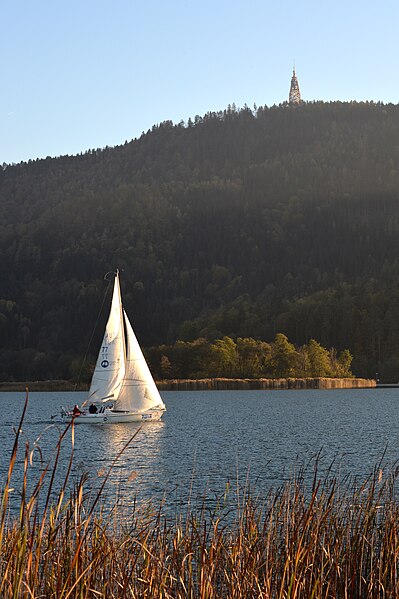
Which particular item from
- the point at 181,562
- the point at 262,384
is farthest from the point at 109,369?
the point at 262,384

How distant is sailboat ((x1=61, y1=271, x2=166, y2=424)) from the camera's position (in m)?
59.9

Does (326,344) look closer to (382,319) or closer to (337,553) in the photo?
(382,319)

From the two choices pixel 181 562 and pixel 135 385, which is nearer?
pixel 181 562

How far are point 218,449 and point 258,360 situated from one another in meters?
100.0

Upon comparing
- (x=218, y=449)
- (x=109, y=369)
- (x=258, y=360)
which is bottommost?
(x=218, y=449)

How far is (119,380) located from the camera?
60.1 metres

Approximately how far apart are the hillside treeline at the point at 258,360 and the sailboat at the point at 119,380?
3268 inches

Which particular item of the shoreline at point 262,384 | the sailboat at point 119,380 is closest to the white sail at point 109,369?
the sailboat at point 119,380

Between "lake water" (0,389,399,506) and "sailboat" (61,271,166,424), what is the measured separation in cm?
108

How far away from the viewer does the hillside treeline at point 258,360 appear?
144 metres

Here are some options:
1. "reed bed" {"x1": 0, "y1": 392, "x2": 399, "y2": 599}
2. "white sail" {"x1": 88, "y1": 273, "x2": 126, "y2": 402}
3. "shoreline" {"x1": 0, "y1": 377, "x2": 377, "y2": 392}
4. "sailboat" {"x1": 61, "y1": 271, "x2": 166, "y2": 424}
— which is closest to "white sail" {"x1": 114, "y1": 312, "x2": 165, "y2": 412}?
"sailboat" {"x1": 61, "y1": 271, "x2": 166, "y2": 424}

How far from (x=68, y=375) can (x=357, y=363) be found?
56221 mm

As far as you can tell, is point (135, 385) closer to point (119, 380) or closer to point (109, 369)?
point (119, 380)

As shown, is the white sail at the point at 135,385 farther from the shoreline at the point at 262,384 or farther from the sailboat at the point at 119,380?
the shoreline at the point at 262,384
